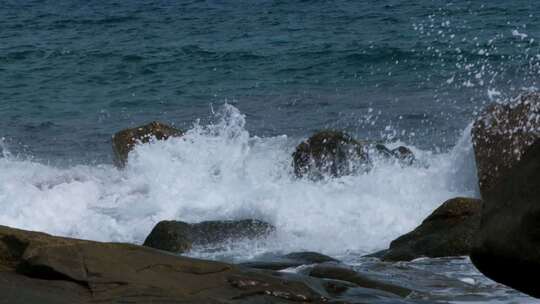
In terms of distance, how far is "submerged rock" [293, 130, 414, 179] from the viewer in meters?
11.3

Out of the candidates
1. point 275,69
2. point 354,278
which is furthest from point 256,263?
point 275,69

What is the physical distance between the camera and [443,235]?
8148mm

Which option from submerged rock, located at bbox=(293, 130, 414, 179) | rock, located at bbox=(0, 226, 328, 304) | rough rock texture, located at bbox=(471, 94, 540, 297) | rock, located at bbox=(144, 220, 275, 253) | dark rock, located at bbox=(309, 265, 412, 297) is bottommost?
rock, located at bbox=(144, 220, 275, 253)

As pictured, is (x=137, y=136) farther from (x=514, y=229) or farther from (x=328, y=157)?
(x=514, y=229)

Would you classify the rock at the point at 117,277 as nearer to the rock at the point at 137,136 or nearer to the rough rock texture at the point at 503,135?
the rough rock texture at the point at 503,135

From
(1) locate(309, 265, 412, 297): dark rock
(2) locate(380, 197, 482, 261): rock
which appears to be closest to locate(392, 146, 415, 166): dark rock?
(2) locate(380, 197, 482, 261): rock

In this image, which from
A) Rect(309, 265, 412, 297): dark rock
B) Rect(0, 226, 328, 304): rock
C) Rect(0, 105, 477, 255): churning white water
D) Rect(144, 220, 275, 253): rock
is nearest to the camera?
Rect(0, 226, 328, 304): rock

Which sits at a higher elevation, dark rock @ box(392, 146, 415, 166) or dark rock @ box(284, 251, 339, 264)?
dark rock @ box(392, 146, 415, 166)

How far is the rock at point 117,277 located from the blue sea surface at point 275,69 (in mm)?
8106

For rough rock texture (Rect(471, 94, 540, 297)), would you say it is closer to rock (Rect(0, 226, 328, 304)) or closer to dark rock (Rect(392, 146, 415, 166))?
rock (Rect(0, 226, 328, 304))

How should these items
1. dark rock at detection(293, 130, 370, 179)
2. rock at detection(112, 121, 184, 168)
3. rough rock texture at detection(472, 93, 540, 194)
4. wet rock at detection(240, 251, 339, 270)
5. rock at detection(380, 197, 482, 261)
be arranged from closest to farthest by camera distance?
wet rock at detection(240, 251, 339, 270), rock at detection(380, 197, 482, 261), rough rock texture at detection(472, 93, 540, 194), dark rock at detection(293, 130, 370, 179), rock at detection(112, 121, 184, 168)

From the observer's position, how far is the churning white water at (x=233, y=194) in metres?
9.86

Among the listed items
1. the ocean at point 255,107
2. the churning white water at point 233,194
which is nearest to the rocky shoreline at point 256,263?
the ocean at point 255,107

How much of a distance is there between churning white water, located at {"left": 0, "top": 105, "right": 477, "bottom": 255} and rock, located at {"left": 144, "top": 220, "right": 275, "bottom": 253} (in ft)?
0.60
